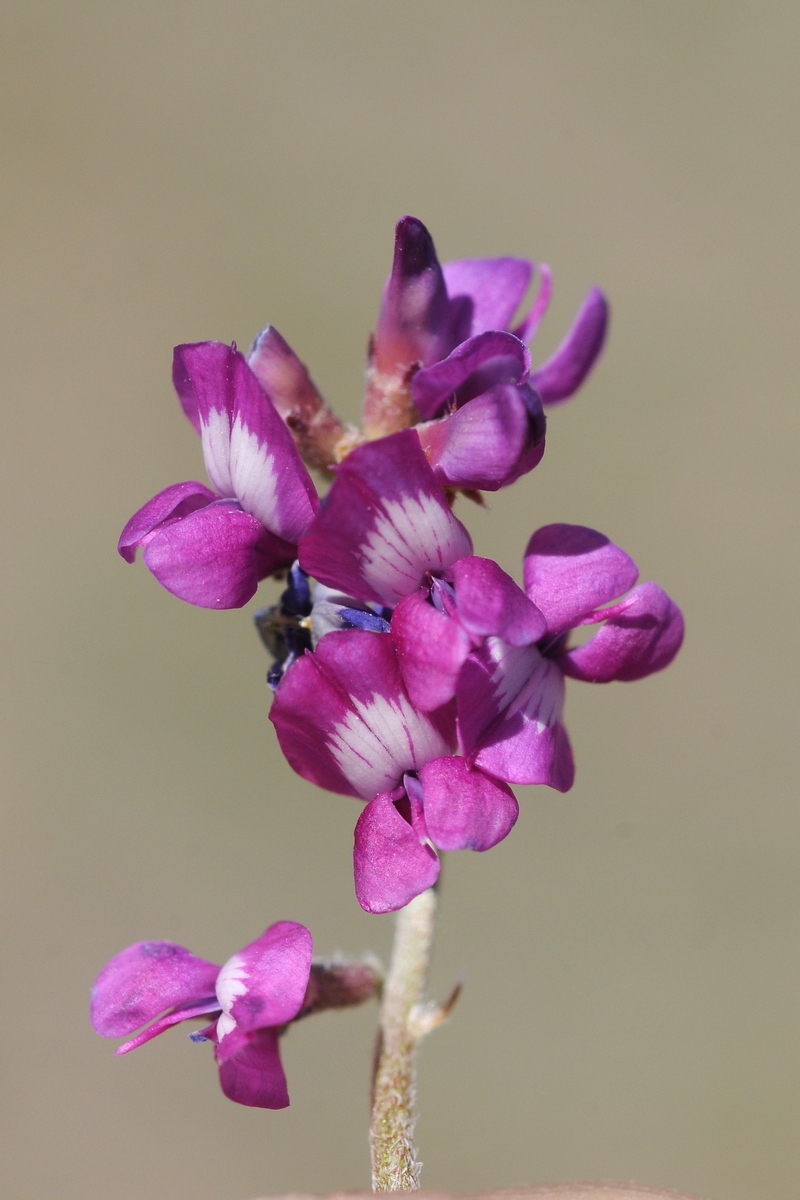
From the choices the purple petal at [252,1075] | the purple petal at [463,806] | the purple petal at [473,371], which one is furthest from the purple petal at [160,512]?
the purple petal at [252,1075]

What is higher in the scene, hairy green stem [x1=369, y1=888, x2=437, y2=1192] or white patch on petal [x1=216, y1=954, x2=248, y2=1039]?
white patch on petal [x1=216, y1=954, x2=248, y2=1039]

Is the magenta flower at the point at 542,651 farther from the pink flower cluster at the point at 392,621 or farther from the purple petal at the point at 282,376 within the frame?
the purple petal at the point at 282,376

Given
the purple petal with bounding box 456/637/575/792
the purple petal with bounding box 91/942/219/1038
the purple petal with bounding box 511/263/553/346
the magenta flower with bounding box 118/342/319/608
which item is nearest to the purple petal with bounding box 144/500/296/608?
the magenta flower with bounding box 118/342/319/608

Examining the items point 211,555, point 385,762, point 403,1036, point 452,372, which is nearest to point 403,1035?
point 403,1036

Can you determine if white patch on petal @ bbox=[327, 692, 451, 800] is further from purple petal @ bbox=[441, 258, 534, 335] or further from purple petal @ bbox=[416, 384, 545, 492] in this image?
purple petal @ bbox=[441, 258, 534, 335]

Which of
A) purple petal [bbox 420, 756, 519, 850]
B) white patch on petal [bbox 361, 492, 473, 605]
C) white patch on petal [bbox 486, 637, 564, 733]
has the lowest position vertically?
purple petal [bbox 420, 756, 519, 850]

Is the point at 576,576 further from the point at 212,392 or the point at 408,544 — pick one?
the point at 212,392
